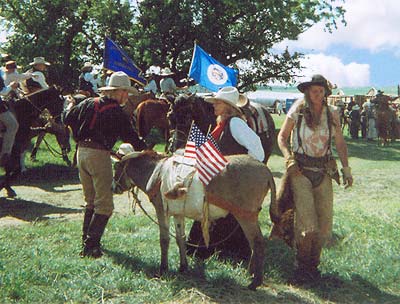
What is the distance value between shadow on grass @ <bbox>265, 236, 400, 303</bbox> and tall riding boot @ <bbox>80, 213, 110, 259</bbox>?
6.62ft

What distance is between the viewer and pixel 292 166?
5.85 meters

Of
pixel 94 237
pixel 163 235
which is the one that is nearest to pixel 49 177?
pixel 94 237

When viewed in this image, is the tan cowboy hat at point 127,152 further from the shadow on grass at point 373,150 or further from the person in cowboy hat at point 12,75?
the shadow on grass at point 373,150

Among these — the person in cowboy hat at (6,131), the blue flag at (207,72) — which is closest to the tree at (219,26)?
the blue flag at (207,72)

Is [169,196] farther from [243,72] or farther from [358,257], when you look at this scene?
[243,72]

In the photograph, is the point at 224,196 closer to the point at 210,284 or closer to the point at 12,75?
the point at 210,284

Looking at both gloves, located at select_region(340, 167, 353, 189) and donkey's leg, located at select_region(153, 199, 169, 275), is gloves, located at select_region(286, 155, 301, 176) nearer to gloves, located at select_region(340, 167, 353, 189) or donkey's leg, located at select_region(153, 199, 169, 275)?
gloves, located at select_region(340, 167, 353, 189)

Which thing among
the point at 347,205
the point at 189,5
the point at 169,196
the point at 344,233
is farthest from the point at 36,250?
the point at 189,5

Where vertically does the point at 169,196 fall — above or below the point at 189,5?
below

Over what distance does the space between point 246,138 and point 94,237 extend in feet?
7.54

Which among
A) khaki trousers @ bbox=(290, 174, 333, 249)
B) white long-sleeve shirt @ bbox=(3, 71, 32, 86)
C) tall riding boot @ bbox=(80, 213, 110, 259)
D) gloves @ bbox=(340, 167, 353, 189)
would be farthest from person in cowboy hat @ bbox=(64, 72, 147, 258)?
white long-sleeve shirt @ bbox=(3, 71, 32, 86)

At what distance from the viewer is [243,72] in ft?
93.7

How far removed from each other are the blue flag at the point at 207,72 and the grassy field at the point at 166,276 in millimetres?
6291

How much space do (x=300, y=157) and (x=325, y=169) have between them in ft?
0.98
